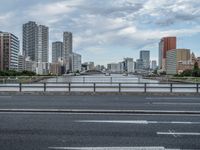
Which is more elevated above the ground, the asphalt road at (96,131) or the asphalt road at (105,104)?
the asphalt road at (96,131)

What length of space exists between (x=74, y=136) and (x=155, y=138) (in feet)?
7.07

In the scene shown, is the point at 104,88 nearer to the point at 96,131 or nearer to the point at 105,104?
the point at 105,104

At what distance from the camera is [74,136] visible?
950 cm

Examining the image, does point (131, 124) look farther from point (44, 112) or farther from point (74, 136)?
point (44, 112)

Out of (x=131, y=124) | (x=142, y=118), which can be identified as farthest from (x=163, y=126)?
(x=142, y=118)

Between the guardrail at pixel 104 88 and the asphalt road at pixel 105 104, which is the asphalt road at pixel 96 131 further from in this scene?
the guardrail at pixel 104 88

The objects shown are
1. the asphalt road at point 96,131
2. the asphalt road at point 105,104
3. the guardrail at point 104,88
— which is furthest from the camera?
the guardrail at point 104,88

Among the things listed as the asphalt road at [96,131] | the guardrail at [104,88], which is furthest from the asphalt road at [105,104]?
the guardrail at [104,88]

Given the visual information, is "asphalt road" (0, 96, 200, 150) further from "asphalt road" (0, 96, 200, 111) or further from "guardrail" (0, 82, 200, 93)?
"guardrail" (0, 82, 200, 93)

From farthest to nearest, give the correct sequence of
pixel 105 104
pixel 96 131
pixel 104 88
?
pixel 104 88, pixel 105 104, pixel 96 131

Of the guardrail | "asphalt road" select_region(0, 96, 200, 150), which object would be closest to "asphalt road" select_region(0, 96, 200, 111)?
"asphalt road" select_region(0, 96, 200, 150)

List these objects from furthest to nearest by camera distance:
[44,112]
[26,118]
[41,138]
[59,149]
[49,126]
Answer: [44,112] < [26,118] < [49,126] < [41,138] < [59,149]

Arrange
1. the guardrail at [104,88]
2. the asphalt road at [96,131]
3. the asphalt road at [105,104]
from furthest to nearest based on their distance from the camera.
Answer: the guardrail at [104,88]
the asphalt road at [105,104]
the asphalt road at [96,131]

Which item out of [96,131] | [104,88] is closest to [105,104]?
[96,131]
